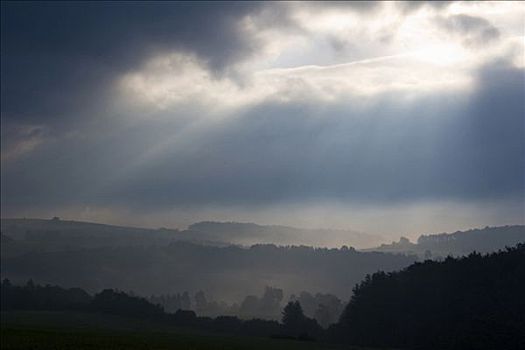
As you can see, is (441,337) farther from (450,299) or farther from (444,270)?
(444,270)

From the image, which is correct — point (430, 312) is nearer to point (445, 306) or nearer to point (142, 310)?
point (445, 306)

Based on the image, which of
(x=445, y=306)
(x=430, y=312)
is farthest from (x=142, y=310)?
(x=445, y=306)

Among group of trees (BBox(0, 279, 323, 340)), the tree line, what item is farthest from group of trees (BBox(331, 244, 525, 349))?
group of trees (BBox(0, 279, 323, 340))

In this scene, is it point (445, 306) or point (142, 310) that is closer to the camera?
point (445, 306)

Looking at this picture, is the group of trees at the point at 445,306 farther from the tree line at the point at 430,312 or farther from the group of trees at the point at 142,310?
the group of trees at the point at 142,310

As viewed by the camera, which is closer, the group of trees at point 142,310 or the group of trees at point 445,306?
the group of trees at point 445,306

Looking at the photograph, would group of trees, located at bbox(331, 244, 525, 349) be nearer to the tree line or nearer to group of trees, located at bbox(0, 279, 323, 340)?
the tree line

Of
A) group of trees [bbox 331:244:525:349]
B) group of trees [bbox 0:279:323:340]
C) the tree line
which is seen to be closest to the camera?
group of trees [bbox 331:244:525:349]

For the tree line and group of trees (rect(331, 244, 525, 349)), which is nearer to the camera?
group of trees (rect(331, 244, 525, 349))

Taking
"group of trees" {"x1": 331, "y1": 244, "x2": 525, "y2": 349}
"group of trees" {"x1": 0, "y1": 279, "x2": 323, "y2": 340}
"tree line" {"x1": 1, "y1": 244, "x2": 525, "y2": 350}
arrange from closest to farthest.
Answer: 1. "group of trees" {"x1": 331, "y1": 244, "x2": 525, "y2": 349}
2. "tree line" {"x1": 1, "y1": 244, "x2": 525, "y2": 350}
3. "group of trees" {"x1": 0, "y1": 279, "x2": 323, "y2": 340}

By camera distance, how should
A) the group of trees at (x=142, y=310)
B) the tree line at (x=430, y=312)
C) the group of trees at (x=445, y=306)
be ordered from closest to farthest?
the group of trees at (x=445, y=306) < the tree line at (x=430, y=312) < the group of trees at (x=142, y=310)

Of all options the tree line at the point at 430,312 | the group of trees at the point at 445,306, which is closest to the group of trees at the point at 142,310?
the tree line at the point at 430,312

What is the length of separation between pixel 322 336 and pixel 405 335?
1918cm

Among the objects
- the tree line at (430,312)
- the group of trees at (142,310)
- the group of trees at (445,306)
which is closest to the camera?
the group of trees at (445,306)
